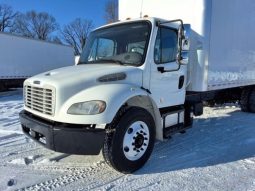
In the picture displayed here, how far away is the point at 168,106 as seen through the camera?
5551mm

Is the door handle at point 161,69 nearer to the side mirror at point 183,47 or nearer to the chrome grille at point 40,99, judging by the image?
the side mirror at point 183,47

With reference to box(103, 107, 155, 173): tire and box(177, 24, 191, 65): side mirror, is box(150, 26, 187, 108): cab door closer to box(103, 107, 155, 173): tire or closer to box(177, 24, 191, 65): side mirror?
box(177, 24, 191, 65): side mirror

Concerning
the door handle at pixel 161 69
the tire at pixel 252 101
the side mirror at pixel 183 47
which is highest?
the side mirror at pixel 183 47

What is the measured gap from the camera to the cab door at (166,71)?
5.10 metres

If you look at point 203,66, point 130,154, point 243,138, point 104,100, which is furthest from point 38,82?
point 243,138

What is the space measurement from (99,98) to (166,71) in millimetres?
1755

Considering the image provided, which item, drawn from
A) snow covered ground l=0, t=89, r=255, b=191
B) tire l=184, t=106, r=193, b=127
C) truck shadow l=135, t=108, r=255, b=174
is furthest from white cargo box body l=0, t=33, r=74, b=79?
tire l=184, t=106, r=193, b=127

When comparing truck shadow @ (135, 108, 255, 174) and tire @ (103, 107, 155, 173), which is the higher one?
tire @ (103, 107, 155, 173)

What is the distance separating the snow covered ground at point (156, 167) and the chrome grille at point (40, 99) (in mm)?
995

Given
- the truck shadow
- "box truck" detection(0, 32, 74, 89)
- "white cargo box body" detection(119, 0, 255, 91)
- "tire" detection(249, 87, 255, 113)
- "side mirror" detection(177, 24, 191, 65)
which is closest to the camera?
the truck shadow

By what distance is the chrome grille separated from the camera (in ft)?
13.5

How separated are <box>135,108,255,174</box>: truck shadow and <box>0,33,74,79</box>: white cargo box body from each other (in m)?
13.3

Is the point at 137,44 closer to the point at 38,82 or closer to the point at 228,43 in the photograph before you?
the point at 38,82

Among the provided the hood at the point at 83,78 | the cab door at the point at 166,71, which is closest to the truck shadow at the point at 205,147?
the cab door at the point at 166,71
